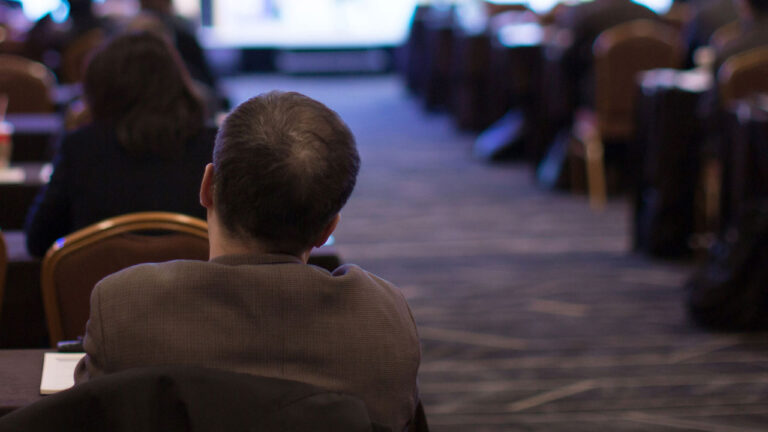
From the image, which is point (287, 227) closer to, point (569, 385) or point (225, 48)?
point (569, 385)

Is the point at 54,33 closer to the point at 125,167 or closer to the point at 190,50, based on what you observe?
the point at 190,50

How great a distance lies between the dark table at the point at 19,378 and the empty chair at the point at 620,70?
423cm

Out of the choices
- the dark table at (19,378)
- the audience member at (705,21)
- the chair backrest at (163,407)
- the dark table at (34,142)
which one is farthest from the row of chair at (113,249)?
the audience member at (705,21)

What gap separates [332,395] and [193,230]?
852mm

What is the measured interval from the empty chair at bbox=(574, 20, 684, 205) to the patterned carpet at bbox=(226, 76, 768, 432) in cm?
48

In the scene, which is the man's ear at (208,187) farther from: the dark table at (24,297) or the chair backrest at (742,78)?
the chair backrest at (742,78)

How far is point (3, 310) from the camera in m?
2.46

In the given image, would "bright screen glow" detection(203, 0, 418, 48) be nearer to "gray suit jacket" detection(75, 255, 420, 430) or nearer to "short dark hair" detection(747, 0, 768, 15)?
"short dark hair" detection(747, 0, 768, 15)

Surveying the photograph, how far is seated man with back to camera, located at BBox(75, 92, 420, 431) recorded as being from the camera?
1029 millimetres

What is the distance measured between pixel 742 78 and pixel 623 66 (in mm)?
1411

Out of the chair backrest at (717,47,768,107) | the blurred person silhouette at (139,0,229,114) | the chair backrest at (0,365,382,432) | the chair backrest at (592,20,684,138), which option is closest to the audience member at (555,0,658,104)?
the chair backrest at (592,20,684,138)

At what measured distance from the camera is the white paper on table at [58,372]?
1317mm

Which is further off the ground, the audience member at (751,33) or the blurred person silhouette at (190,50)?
the audience member at (751,33)

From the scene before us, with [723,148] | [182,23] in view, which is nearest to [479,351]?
[723,148]
